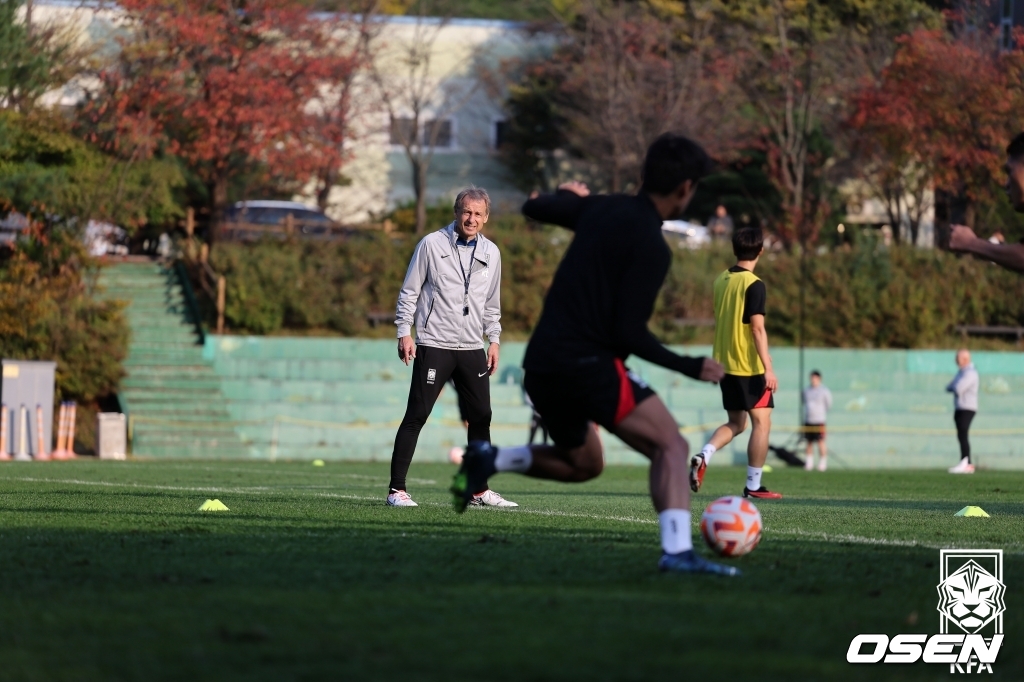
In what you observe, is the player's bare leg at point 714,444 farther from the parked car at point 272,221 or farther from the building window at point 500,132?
the building window at point 500,132

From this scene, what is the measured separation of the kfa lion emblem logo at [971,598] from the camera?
15.0ft

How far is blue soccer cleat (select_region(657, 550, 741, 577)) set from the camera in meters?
5.41

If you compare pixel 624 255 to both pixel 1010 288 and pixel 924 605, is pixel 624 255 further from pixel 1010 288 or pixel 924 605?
pixel 1010 288

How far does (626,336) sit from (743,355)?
5416mm

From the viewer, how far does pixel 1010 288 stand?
109ft

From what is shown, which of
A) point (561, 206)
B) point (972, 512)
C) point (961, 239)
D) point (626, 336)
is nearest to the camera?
point (626, 336)

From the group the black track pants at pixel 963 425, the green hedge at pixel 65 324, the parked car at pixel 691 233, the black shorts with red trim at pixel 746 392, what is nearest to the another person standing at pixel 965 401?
the black track pants at pixel 963 425

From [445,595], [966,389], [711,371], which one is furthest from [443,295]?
[966,389]

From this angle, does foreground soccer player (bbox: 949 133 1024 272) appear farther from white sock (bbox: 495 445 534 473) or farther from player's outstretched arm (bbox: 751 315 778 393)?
player's outstretched arm (bbox: 751 315 778 393)

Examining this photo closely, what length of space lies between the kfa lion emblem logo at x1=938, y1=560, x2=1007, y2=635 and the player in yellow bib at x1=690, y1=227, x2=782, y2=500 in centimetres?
516

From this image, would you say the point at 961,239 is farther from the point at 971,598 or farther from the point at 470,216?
the point at 470,216

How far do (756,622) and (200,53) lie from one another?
28101mm

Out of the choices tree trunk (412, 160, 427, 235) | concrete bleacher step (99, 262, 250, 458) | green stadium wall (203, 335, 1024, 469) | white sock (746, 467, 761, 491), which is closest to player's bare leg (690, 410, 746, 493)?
white sock (746, 467, 761, 491)

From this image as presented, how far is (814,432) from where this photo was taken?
26.1 m
